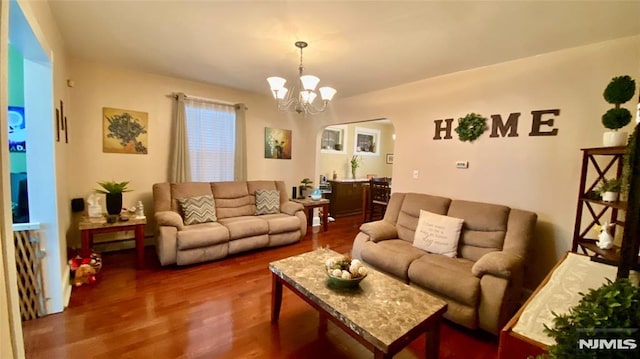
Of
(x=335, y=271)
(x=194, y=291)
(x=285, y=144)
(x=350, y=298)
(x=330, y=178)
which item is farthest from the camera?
(x=330, y=178)

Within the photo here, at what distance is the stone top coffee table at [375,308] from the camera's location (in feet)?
4.72

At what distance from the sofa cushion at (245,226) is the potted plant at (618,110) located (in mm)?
3617

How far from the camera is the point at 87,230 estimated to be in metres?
2.89

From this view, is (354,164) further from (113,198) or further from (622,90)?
(622,90)

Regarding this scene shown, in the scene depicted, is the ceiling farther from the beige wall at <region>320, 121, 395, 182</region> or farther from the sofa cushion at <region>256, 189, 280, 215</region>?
the beige wall at <region>320, 121, 395, 182</region>

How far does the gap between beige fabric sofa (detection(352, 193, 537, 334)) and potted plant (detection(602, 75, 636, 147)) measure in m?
0.88

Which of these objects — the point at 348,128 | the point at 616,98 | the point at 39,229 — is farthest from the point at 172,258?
the point at 348,128

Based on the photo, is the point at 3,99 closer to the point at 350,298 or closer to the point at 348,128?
the point at 350,298

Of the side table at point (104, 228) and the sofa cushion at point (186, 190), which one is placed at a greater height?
the sofa cushion at point (186, 190)

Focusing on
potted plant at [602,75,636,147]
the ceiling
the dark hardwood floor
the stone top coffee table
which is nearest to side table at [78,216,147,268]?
the dark hardwood floor

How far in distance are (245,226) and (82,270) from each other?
1.70 m

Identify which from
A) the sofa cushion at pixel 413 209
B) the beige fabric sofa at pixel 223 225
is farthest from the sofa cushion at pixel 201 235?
the sofa cushion at pixel 413 209

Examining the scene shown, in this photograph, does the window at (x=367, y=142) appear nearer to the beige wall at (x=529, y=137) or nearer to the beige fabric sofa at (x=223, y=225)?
the beige fabric sofa at (x=223, y=225)

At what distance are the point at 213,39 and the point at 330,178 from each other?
4.54 metres
